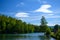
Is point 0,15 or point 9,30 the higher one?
point 0,15

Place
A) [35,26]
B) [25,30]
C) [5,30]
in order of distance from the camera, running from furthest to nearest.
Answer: [35,26] → [25,30] → [5,30]

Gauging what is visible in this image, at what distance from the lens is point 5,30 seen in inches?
2250

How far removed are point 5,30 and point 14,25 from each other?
3498 millimetres

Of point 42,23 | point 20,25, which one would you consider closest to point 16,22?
point 20,25

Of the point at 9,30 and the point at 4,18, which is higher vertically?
the point at 4,18

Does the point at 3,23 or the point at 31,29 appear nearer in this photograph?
the point at 3,23

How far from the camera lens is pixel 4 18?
6072 cm

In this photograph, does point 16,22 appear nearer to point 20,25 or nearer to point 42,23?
point 20,25

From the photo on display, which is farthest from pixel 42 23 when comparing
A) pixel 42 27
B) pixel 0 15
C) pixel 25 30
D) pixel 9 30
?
pixel 0 15

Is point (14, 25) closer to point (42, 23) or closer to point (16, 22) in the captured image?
point (16, 22)

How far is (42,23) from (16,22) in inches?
354

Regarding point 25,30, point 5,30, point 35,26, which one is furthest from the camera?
point 35,26

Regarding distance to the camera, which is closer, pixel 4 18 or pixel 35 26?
pixel 4 18

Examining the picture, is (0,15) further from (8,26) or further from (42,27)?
(42,27)
